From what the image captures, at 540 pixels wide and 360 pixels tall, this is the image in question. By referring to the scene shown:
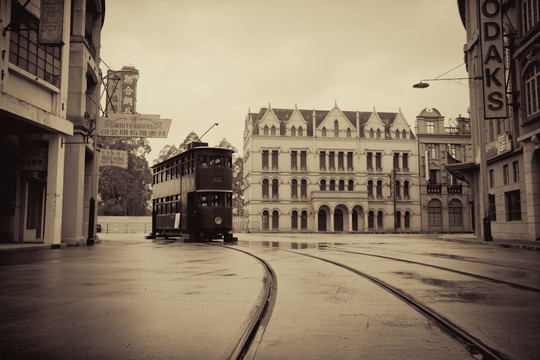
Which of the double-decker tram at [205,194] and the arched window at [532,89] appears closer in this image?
the arched window at [532,89]

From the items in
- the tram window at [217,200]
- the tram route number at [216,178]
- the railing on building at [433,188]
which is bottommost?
the tram window at [217,200]

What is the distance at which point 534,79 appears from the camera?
22203mm

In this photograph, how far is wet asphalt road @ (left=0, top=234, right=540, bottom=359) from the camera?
3729 millimetres

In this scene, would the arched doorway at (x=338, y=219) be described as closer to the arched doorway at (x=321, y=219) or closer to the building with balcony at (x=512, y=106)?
the arched doorway at (x=321, y=219)

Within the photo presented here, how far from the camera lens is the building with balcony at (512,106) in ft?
72.7

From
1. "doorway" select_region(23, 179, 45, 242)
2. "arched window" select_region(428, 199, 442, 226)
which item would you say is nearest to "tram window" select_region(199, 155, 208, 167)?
"doorway" select_region(23, 179, 45, 242)

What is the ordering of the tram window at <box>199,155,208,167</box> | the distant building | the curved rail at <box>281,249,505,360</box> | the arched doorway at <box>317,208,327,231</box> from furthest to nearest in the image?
1. the arched doorway at <box>317,208,327,231</box>
2. the distant building
3. the tram window at <box>199,155,208,167</box>
4. the curved rail at <box>281,249,505,360</box>

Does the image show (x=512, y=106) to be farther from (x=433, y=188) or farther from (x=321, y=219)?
(x=433, y=188)

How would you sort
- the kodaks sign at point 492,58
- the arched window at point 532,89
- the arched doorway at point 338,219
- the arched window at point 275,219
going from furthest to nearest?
1. the arched doorway at point 338,219
2. the arched window at point 275,219
3. the kodaks sign at point 492,58
4. the arched window at point 532,89

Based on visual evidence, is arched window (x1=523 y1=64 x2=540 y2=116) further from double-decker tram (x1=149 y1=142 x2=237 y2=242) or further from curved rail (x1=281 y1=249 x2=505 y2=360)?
curved rail (x1=281 y1=249 x2=505 y2=360)

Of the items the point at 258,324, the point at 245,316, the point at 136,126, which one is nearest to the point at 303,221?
the point at 136,126

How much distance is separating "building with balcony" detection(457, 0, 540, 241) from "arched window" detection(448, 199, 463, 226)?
33096mm

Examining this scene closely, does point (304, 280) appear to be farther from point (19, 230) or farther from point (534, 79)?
point (534, 79)

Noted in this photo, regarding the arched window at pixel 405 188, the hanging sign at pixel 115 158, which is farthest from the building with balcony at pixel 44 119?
the arched window at pixel 405 188
